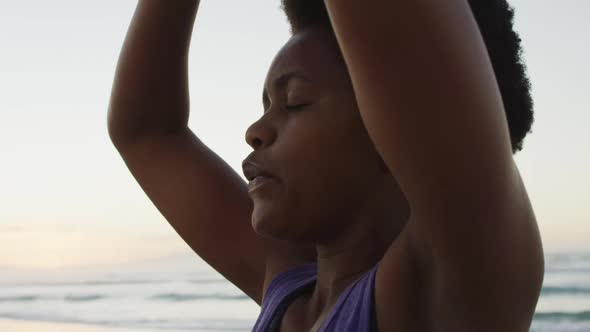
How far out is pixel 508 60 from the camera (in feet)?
3.60

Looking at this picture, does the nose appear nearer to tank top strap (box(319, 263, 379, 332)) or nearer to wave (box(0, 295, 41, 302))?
tank top strap (box(319, 263, 379, 332))

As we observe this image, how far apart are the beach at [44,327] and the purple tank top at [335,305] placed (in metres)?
6.26

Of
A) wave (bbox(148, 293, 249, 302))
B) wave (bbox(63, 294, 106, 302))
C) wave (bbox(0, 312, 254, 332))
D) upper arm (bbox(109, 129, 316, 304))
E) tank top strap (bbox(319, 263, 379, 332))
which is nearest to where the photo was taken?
tank top strap (bbox(319, 263, 379, 332))

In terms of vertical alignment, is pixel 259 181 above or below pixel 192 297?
above

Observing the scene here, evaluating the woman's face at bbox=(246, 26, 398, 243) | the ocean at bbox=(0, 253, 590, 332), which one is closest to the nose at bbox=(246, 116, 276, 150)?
the woman's face at bbox=(246, 26, 398, 243)

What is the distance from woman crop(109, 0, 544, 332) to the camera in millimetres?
718

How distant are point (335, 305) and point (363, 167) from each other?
6.4 inches

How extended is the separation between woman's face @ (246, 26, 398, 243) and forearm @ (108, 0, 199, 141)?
35 cm

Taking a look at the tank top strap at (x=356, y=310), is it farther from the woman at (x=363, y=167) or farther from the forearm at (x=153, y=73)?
the forearm at (x=153, y=73)

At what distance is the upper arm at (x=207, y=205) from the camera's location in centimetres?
140

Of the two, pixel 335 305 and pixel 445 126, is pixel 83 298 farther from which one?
pixel 445 126

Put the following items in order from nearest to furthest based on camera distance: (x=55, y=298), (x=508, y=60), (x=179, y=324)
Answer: (x=508, y=60) → (x=179, y=324) → (x=55, y=298)

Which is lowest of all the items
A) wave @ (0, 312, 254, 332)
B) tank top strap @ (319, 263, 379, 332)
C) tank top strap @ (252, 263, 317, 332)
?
wave @ (0, 312, 254, 332)

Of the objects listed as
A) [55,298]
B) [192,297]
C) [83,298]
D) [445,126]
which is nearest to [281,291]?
[445,126]
